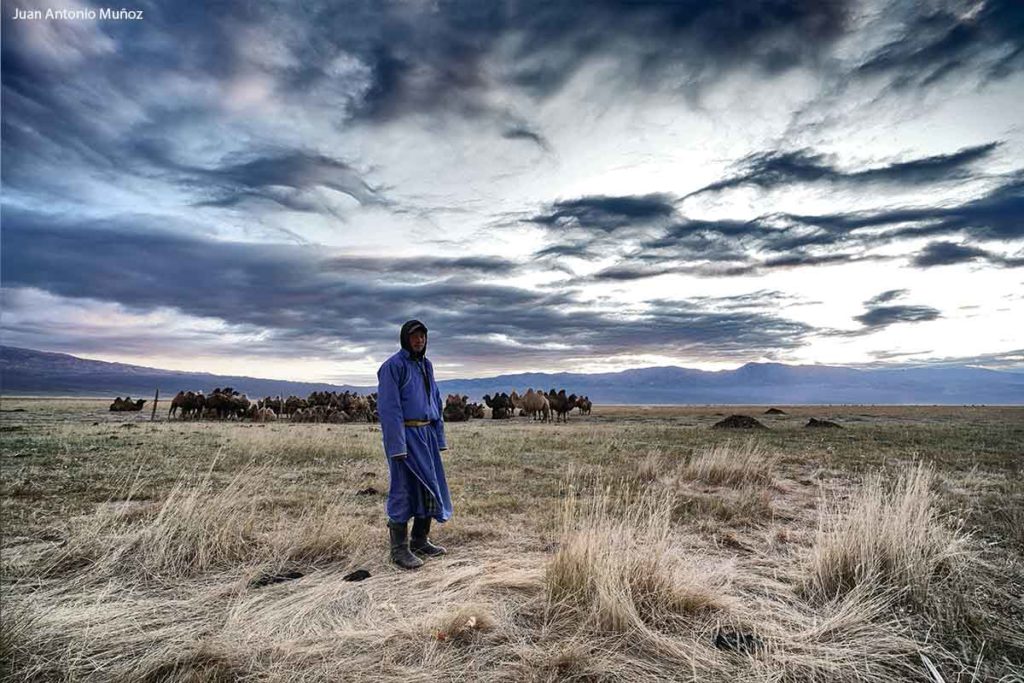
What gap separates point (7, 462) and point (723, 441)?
20.1m

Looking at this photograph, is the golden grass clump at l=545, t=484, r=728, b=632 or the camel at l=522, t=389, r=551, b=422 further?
the camel at l=522, t=389, r=551, b=422

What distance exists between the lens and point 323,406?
121 ft

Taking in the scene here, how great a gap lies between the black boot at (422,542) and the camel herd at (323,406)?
28.5 meters

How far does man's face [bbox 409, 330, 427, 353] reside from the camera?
6.22m

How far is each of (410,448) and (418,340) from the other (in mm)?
1192

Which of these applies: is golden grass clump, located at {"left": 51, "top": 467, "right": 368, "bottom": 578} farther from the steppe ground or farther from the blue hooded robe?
the blue hooded robe

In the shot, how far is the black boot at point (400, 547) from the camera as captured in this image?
594 centimetres

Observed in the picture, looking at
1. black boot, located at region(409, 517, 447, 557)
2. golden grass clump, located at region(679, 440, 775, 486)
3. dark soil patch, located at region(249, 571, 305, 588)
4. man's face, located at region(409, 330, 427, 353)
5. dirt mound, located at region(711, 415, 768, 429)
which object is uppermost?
man's face, located at region(409, 330, 427, 353)

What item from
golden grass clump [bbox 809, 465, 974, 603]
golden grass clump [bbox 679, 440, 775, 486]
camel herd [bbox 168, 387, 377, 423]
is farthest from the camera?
camel herd [bbox 168, 387, 377, 423]

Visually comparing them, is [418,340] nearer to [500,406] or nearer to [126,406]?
[500,406]

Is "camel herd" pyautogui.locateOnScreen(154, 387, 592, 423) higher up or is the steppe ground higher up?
"camel herd" pyautogui.locateOnScreen(154, 387, 592, 423)

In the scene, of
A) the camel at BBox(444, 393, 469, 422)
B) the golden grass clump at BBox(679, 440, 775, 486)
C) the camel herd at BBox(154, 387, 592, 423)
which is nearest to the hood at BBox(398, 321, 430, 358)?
the golden grass clump at BBox(679, 440, 775, 486)

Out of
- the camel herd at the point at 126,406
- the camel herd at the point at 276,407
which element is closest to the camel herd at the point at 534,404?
the camel herd at the point at 276,407

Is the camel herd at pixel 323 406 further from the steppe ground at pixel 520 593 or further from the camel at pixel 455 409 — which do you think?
the steppe ground at pixel 520 593
